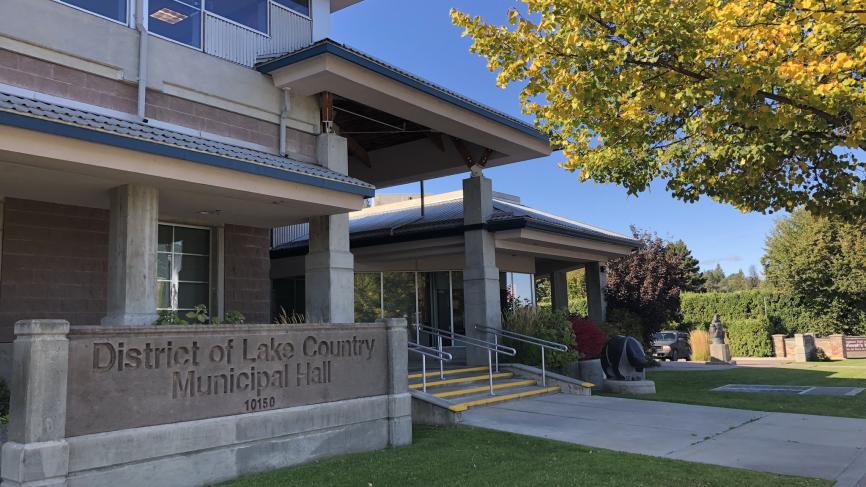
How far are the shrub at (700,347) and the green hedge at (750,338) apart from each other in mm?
5653

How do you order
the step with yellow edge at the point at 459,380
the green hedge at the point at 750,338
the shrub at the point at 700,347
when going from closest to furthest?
1. the step with yellow edge at the point at 459,380
2. the shrub at the point at 700,347
3. the green hedge at the point at 750,338

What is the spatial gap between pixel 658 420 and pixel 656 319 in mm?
13333

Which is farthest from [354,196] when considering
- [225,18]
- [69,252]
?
[69,252]

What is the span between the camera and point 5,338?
9.72 meters

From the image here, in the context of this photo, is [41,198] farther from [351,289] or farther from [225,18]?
[351,289]

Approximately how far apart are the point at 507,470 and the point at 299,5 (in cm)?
1010

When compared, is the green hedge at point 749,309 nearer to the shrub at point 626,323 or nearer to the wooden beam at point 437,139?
the shrub at point 626,323

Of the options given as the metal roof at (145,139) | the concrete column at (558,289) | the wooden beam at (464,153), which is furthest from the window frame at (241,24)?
the concrete column at (558,289)

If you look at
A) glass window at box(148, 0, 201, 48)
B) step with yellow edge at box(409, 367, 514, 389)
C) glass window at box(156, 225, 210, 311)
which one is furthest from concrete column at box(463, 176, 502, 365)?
glass window at box(148, 0, 201, 48)

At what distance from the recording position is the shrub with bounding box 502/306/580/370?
15273 mm

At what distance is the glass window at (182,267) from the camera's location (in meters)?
12.3

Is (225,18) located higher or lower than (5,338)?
higher

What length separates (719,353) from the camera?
28703 mm

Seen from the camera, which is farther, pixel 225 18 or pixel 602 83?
pixel 225 18
